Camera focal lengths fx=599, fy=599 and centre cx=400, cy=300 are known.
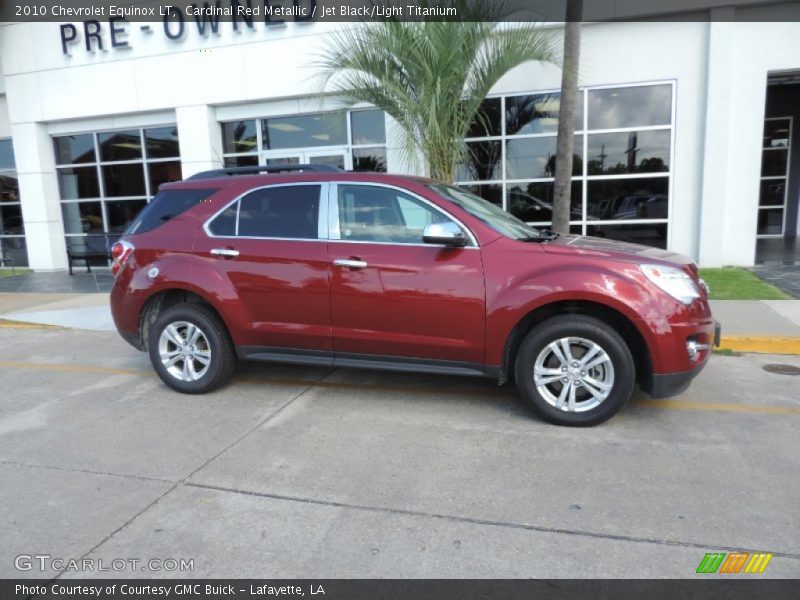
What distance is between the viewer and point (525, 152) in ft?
37.8

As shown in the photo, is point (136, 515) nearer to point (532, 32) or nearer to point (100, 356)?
point (100, 356)

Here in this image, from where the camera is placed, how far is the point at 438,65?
27.0ft

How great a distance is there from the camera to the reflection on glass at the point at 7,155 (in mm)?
15859

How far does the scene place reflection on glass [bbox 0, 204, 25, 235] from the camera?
16.1 m

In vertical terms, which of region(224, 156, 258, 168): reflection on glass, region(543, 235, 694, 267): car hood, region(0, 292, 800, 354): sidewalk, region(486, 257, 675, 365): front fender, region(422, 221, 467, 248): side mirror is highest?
region(224, 156, 258, 168): reflection on glass

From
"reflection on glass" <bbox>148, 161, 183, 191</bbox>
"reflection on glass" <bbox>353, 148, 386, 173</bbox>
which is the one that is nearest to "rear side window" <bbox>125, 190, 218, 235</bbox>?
"reflection on glass" <bbox>353, 148, 386, 173</bbox>

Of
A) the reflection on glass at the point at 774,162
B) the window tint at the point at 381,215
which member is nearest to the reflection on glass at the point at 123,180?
the window tint at the point at 381,215

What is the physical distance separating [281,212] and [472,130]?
7.56 meters

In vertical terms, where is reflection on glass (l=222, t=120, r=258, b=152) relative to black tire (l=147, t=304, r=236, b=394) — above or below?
above

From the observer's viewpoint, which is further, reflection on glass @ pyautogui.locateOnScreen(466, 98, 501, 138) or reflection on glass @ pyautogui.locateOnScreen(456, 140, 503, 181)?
reflection on glass @ pyautogui.locateOnScreen(456, 140, 503, 181)

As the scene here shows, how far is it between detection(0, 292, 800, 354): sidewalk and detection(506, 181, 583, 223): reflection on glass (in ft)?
13.1

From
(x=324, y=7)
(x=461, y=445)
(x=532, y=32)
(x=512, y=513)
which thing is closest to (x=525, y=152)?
(x=532, y=32)

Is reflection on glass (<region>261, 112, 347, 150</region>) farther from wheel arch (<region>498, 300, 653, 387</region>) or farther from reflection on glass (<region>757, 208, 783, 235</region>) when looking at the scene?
reflection on glass (<region>757, 208, 783, 235</region>)
